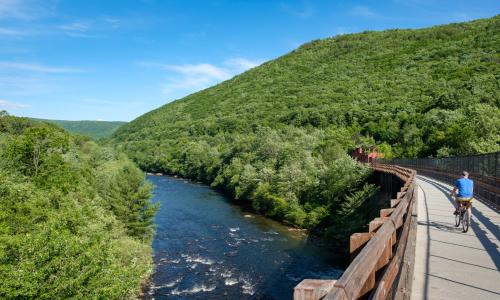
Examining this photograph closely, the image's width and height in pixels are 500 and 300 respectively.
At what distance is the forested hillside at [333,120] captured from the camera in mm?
54438

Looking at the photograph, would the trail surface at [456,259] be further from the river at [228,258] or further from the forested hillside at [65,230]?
the forested hillside at [65,230]

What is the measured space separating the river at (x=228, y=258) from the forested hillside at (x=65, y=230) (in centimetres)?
236

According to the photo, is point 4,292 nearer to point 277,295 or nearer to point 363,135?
point 277,295

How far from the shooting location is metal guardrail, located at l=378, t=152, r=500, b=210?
19.9 meters

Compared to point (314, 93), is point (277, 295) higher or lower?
lower

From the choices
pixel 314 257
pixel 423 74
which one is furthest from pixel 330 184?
pixel 423 74

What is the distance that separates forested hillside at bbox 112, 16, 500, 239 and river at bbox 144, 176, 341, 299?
5.89 meters

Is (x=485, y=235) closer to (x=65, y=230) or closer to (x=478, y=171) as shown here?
(x=478, y=171)

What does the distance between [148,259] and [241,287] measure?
7809mm

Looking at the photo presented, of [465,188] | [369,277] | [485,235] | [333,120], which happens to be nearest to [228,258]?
[465,188]

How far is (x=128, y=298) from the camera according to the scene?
23.7m

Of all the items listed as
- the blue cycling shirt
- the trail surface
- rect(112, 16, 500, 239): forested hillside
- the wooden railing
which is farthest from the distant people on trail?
rect(112, 16, 500, 239): forested hillside

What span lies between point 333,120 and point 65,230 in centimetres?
9711

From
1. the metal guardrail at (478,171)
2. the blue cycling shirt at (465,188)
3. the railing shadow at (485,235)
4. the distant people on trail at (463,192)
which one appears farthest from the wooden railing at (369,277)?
the metal guardrail at (478,171)
